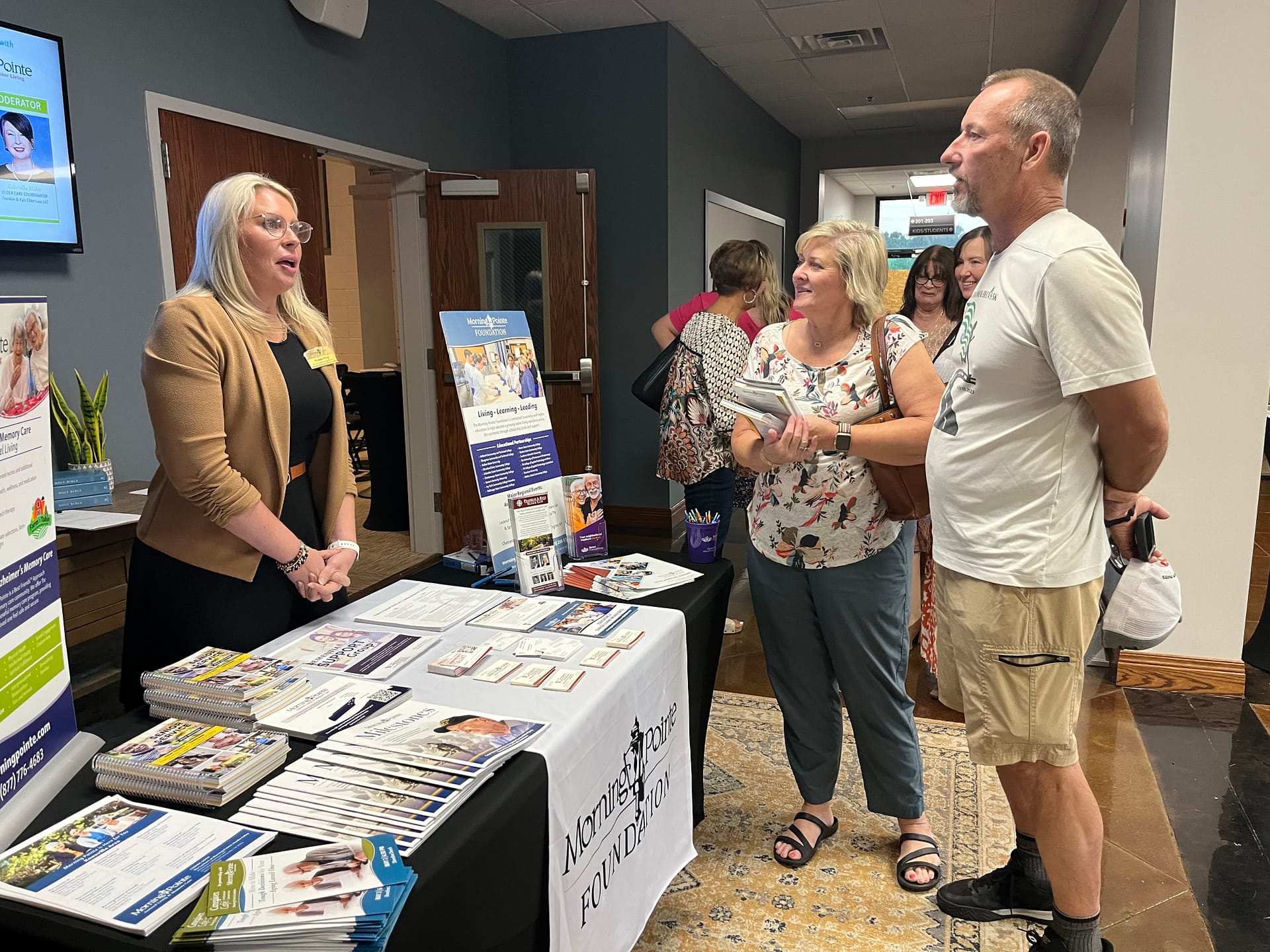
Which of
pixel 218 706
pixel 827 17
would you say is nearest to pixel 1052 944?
pixel 218 706

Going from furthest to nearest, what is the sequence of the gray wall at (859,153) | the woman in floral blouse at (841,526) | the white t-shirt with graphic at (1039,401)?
the gray wall at (859,153) → the woman in floral blouse at (841,526) → the white t-shirt with graphic at (1039,401)

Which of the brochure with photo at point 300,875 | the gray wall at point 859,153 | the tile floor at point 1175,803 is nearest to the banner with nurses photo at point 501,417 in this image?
the brochure with photo at point 300,875

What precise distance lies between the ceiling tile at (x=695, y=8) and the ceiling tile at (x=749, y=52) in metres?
0.66

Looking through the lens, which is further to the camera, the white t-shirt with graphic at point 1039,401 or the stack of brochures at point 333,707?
the white t-shirt with graphic at point 1039,401

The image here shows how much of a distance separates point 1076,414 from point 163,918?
152 centimetres

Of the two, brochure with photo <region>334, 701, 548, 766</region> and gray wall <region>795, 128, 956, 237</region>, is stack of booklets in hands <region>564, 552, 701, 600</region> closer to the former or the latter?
brochure with photo <region>334, 701, 548, 766</region>

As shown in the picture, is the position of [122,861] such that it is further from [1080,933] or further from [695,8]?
[695,8]

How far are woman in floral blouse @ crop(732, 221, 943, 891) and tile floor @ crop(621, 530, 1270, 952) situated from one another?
0.49 m

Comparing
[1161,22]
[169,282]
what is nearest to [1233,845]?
[1161,22]

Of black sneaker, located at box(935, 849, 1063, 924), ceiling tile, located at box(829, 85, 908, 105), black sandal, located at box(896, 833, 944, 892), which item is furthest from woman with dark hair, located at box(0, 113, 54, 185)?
ceiling tile, located at box(829, 85, 908, 105)

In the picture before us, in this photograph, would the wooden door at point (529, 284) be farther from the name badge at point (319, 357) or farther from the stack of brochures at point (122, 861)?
the stack of brochures at point (122, 861)

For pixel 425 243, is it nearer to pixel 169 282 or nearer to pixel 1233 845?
pixel 169 282

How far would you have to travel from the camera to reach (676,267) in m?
5.70

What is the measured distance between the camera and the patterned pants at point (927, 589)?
313 cm
